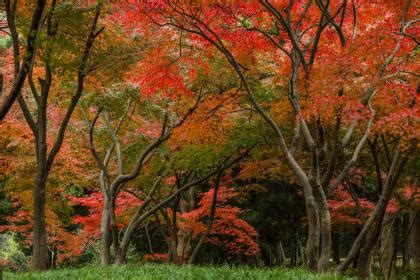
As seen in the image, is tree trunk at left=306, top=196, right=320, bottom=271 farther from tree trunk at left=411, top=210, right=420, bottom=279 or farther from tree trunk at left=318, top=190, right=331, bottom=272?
tree trunk at left=411, top=210, right=420, bottom=279

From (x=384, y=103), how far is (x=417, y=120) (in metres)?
2.38

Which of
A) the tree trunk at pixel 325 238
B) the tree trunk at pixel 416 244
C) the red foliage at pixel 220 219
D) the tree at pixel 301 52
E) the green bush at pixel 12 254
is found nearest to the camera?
the tree trunk at pixel 325 238

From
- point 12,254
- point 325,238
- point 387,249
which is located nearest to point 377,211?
point 325,238

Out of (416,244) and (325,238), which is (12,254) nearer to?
(416,244)

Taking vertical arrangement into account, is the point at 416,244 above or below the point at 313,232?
below

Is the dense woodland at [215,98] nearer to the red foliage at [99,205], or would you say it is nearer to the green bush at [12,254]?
the red foliage at [99,205]

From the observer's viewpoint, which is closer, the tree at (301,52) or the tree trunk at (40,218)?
the tree at (301,52)

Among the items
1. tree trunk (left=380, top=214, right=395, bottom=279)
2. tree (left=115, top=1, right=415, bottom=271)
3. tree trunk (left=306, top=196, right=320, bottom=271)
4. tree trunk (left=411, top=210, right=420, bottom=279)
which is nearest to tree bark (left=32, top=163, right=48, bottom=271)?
tree (left=115, top=1, right=415, bottom=271)

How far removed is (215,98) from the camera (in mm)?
13992

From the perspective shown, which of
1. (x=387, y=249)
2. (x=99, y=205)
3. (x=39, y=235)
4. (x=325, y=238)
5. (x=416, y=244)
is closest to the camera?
(x=325, y=238)

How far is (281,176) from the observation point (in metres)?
19.1

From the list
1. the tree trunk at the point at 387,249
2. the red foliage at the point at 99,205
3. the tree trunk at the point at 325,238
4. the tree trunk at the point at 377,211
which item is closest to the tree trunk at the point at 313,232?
the tree trunk at the point at 325,238

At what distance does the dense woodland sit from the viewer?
10.3 m

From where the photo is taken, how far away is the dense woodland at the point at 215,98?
33.9 ft
